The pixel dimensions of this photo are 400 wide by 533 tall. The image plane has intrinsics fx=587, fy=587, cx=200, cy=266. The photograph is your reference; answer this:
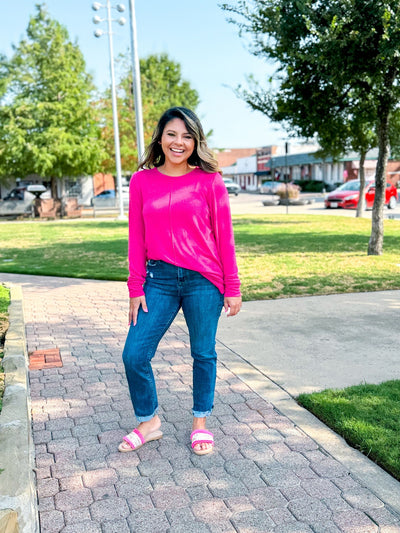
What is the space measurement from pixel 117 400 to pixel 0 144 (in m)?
29.2

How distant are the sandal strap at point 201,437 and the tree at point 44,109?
2857 centimetres

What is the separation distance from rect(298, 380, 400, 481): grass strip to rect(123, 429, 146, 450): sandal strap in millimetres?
1145

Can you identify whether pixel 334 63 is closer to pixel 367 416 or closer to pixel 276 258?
pixel 276 258

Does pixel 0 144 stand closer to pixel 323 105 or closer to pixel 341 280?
pixel 323 105

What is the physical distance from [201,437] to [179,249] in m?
1.08

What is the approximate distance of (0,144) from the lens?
1208 inches

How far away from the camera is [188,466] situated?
3.16 metres

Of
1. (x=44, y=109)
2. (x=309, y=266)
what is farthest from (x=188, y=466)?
(x=44, y=109)

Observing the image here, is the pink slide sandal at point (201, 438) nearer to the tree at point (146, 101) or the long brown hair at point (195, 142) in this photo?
the long brown hair at point (195, 142)

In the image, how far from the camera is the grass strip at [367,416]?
3156 mm

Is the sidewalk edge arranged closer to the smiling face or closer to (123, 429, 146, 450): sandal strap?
(123, 429, 146, 450): sandal strap

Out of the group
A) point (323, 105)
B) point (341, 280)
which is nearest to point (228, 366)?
point (341, 280)

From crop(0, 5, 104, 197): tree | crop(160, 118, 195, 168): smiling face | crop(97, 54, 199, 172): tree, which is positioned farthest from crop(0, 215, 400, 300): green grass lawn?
crop(97, 54, 199, 172): tree

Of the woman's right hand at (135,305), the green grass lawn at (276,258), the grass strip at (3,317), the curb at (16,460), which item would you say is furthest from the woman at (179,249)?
the green grass lawn at (276,258)
